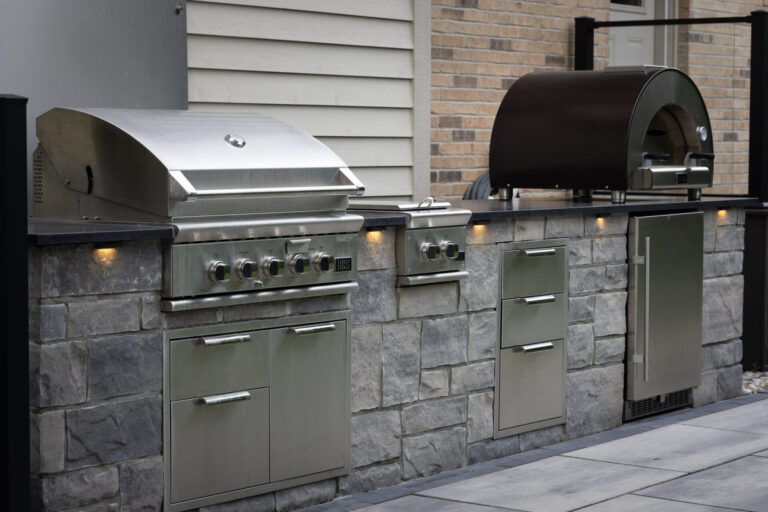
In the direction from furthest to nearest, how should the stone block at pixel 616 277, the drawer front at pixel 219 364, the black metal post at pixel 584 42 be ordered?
the black metal post at pixel 584 42
the stone block at pixel 616 277
the drawer front at pixel 219 364

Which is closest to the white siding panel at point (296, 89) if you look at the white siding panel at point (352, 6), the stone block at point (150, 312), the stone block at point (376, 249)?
the white siding panel at point (352, 6)

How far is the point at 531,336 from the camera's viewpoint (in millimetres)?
5516

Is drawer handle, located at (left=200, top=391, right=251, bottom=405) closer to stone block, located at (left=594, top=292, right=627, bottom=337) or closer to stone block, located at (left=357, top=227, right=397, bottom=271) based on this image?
stone block, located at (left=357, top=227, right=397, bottom=271)

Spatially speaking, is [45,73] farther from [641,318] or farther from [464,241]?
[641,318]

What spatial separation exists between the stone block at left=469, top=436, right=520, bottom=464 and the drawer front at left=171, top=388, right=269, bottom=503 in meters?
1.22

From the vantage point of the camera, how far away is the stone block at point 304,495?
14.6 ft

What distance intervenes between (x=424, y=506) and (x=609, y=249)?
1883 mm

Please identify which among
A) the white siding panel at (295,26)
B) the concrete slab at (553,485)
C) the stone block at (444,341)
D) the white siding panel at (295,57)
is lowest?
the concrete slab at (553,485)

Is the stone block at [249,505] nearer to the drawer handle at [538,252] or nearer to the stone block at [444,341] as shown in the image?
the stone block at [444,341]

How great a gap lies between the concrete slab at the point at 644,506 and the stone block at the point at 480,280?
3.42 ft

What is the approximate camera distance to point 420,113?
22.8ft

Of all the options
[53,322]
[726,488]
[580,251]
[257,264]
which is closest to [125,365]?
[53,322]

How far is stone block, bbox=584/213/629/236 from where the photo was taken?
5801mm

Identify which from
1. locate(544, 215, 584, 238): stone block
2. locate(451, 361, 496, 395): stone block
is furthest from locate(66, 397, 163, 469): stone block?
locate(544, 215, 584, 238): stone block
